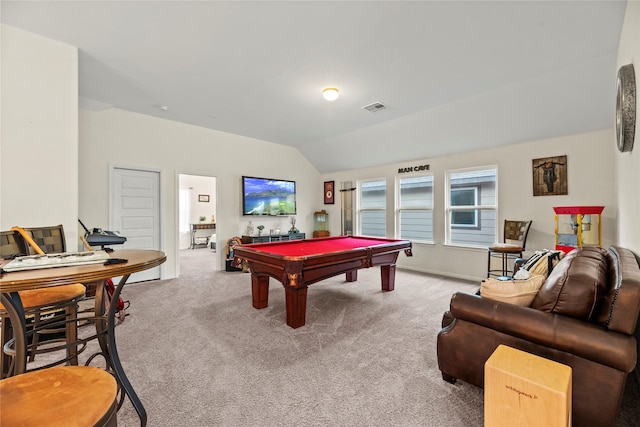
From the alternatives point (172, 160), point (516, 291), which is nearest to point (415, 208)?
point (516, 291)

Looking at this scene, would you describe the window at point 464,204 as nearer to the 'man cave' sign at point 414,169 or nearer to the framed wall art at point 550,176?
the 'man cave' sign at point 414,169

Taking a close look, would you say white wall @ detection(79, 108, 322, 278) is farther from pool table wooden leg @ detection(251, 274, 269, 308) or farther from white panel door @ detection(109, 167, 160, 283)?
pool table wooden leg @ detection(251, 274, 269, 308)

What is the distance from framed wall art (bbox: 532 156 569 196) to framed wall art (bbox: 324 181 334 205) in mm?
4297

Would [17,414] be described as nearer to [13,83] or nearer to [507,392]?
[507,392]

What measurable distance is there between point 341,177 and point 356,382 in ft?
18.6

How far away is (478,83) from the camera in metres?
3.48

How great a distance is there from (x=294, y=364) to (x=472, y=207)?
4.33m

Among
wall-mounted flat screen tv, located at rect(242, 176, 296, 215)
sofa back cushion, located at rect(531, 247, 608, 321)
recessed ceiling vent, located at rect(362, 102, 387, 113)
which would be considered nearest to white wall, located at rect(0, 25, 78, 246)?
wall-mounted flat screen tv, located at rect(242, 176, 296, 215)

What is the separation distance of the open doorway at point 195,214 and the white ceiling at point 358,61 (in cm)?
505

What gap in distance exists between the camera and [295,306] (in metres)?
2.79

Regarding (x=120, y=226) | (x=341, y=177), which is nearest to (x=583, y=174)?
(x=341, y=177)

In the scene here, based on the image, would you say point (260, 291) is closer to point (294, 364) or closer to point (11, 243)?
point (294, 364)

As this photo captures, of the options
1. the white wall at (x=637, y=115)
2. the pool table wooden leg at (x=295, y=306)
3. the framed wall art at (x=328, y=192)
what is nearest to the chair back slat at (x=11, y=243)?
the pool table wooden leg at (x=295, y=306)

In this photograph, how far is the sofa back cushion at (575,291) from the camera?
1.38 meters
